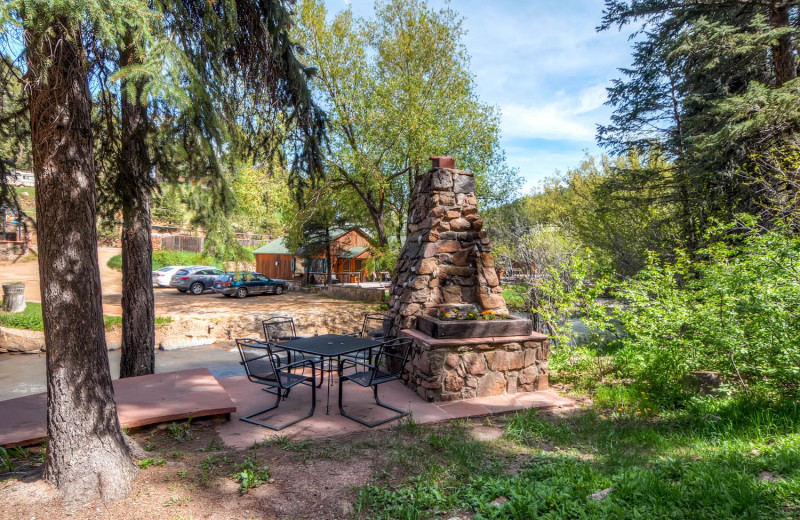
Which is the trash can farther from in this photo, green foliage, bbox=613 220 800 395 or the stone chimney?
green foliage, bbox=613 220 800 395

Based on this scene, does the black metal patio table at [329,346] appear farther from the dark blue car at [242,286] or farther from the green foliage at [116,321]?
the dark blue car at [242,286]

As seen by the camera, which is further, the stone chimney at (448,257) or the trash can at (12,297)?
the trash can at (12,297)

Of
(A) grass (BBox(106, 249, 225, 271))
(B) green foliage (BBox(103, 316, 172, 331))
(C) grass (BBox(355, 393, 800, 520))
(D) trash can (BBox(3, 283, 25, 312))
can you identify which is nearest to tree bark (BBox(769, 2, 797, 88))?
(C) grass (BBox(355, 393, 800, 520))

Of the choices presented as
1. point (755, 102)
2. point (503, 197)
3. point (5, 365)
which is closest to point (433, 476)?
point (755, 102)

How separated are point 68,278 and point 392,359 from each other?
4.14 m

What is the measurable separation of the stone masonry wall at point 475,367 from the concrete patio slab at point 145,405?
7.25 feet

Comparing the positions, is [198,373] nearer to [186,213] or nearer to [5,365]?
[186,213]

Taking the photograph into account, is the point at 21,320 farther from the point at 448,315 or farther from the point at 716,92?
the point at 716,92

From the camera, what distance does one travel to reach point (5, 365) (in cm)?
848

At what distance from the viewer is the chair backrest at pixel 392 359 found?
176 inches

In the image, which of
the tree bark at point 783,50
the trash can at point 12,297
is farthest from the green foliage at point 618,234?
the trash can at point 12,297

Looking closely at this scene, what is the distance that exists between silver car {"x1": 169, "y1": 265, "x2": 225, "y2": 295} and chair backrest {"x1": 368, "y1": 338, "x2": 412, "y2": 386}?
15781 millimetres

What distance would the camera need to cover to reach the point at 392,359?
6.00m

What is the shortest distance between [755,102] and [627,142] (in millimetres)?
4000
